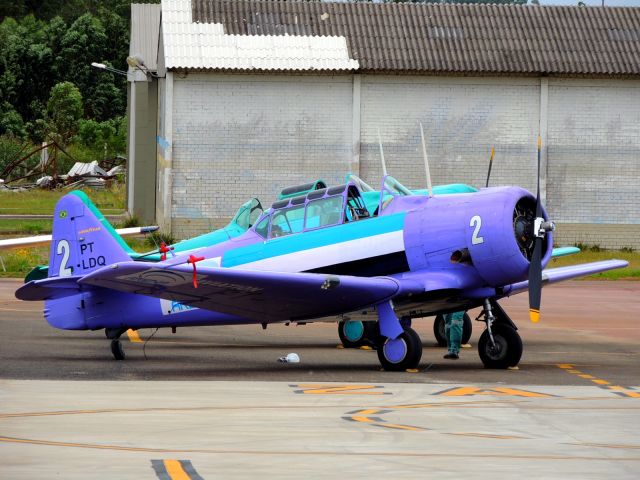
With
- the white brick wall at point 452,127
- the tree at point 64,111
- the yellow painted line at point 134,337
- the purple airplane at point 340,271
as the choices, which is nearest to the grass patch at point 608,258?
the white brick wall at point 452,127

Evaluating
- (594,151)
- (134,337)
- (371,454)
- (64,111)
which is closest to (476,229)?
(371,454)

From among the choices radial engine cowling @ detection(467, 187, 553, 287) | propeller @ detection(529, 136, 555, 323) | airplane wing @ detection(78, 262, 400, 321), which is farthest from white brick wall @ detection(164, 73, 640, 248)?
propeller @ detection(529, 136, 555, 323)

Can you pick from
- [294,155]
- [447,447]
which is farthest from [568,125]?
[447,447]

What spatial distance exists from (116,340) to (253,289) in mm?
2559

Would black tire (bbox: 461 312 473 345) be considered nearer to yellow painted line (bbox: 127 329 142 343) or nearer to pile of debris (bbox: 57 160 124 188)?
yellow painted line (bbox: 127 329 142 343)

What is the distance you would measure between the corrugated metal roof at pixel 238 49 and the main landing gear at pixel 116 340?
64.3ft

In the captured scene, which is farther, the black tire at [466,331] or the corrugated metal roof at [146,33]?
the corrugated metal roof at [146,33]

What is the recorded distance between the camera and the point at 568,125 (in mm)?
36156

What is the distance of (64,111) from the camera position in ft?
246

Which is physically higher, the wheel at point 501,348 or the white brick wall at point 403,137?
the white brick wall at point 403,137

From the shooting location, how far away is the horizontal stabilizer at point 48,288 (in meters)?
15.0

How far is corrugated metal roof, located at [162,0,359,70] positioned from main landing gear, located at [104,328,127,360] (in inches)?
771

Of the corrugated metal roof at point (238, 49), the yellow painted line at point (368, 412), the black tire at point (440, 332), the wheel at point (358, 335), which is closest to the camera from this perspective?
the yellow painted line at point (368, 412)

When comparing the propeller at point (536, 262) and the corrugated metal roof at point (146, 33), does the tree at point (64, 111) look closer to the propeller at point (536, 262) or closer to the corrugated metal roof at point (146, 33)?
the corrugated metal roof at point (146, 33)
